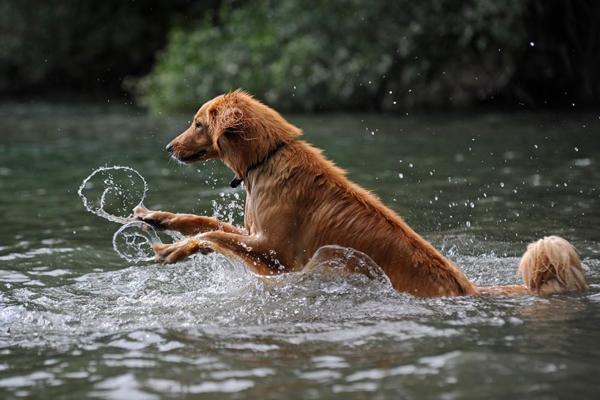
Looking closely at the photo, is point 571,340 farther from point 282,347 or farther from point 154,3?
point 154,3

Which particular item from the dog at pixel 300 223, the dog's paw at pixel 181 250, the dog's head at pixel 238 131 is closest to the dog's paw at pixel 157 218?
the dog at pixel 300 223

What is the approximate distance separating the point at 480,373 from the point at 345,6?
20.4m

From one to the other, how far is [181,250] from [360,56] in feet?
57.2

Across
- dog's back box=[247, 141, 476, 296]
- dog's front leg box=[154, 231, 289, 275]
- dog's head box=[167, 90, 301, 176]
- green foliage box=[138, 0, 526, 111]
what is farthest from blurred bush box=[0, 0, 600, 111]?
dog's front leg box=[154, 231, 289, 275]

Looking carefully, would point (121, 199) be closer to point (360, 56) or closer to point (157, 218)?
point (157, 218)

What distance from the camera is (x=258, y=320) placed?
237 inches

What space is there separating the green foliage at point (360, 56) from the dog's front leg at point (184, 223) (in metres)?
15.6

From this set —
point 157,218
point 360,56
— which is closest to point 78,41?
point 360,56

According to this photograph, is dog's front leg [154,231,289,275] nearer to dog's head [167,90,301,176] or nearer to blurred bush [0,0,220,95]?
dog's head [167,90,301,176]

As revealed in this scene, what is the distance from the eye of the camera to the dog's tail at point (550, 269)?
629 centimetres

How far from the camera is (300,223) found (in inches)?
269

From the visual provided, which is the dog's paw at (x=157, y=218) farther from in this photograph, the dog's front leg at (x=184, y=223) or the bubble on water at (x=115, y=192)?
the bubble on water at (x=115, y=192)

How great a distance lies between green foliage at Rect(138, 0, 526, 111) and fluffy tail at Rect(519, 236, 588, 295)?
15.8m

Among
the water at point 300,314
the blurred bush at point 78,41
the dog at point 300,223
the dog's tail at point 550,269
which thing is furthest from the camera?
the blurred bush at point 78,41
